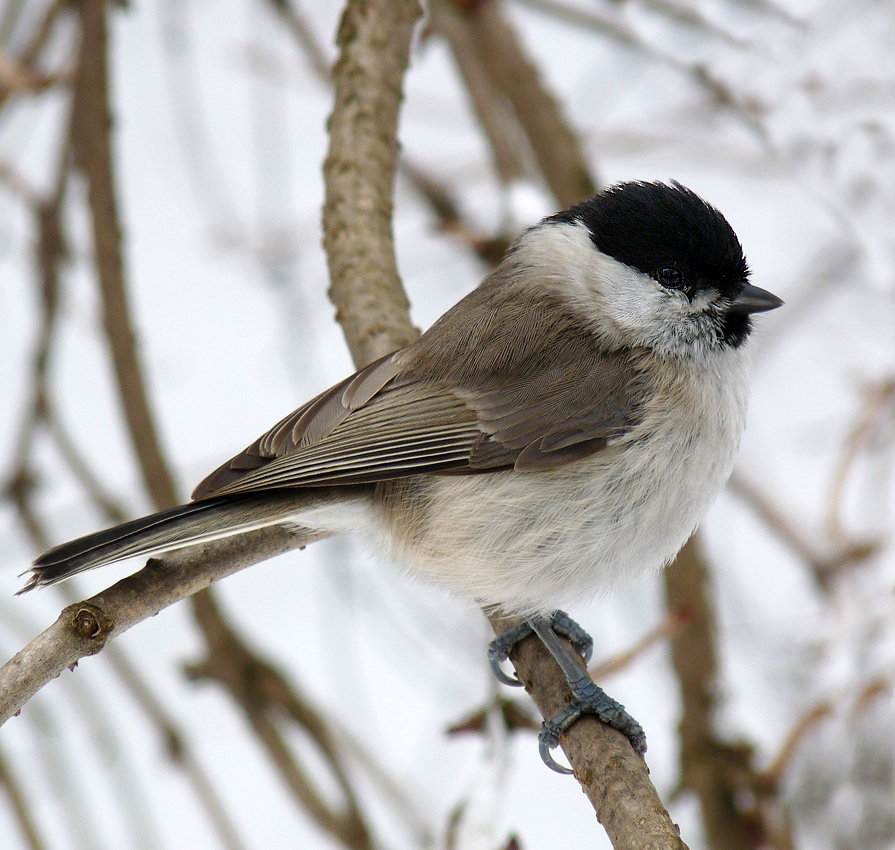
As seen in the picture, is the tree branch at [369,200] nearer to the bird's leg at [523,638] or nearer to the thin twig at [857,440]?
the bird's leg at [523,638]

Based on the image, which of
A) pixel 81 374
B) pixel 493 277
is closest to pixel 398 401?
pixel 493 277

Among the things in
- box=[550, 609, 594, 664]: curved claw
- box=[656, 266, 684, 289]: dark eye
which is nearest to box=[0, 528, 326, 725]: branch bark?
box=[550, 609, 594, 664]: curved claw

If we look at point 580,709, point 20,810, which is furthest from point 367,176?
point 20,810

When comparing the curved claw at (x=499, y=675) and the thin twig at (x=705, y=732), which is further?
the thin twig at (x=705, y=732)

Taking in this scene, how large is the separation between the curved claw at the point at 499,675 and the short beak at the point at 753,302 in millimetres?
758

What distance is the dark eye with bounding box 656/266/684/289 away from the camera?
1.74 m

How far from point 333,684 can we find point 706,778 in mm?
1328

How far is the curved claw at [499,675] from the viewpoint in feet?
5.52

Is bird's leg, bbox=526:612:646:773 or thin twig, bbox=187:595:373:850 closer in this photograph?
bird's leg, bbox=526:612:646:773

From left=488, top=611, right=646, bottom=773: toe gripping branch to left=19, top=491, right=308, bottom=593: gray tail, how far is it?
0.44m

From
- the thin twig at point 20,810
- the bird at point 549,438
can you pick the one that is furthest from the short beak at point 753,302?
the thin twig at point 20,810

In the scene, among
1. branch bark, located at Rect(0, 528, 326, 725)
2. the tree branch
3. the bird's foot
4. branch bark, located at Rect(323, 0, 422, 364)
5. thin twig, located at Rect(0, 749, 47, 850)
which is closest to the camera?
branch bark, located at Rect(0, 528, 326, 725)

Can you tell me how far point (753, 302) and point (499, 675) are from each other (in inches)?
31.7

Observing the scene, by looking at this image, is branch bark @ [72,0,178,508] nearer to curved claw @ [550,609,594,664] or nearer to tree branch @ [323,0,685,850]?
tree branch @ [323,0,685,850]
